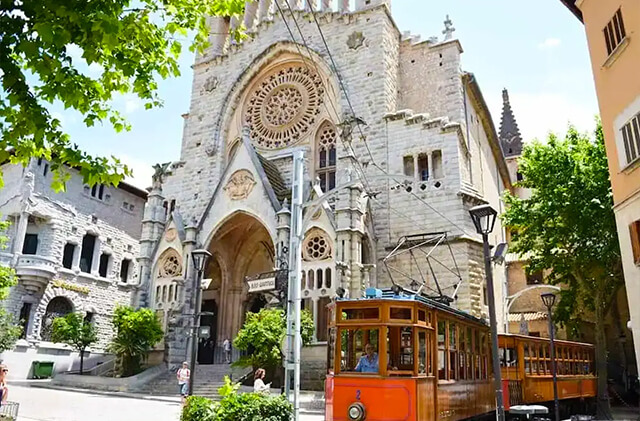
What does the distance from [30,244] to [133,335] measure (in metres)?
10.7

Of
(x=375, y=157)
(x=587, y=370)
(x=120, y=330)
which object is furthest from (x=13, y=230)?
(x=587, y=370)

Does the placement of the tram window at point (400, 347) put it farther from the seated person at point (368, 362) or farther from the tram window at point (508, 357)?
the tram window at point (508, 357)

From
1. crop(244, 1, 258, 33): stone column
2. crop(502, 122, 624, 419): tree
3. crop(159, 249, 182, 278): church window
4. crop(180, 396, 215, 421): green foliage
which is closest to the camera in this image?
crop(180, 396, 215, 421): green foliage

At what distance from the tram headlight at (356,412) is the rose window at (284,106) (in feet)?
65.1

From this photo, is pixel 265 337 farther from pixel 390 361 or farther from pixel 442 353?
pixel 390 361

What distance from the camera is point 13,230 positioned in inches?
1067

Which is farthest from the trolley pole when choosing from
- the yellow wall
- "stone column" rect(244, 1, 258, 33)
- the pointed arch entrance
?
"stone column" rect(244, 1, 258, 33)

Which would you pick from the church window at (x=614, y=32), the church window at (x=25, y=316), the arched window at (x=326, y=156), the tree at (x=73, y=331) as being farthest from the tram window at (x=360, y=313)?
the church window at (x=25, y=316)

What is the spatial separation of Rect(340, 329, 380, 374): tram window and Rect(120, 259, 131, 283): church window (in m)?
27.2

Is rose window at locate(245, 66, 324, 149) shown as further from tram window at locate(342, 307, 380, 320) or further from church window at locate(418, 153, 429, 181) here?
tram window at locate(342, 307, 380, 320)

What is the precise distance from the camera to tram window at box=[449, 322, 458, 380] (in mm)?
10452

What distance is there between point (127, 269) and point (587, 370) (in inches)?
1051

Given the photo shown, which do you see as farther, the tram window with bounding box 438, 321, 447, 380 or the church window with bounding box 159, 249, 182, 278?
the church window with bounding box 159, 249, 182, 278

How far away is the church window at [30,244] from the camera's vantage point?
2778cm
